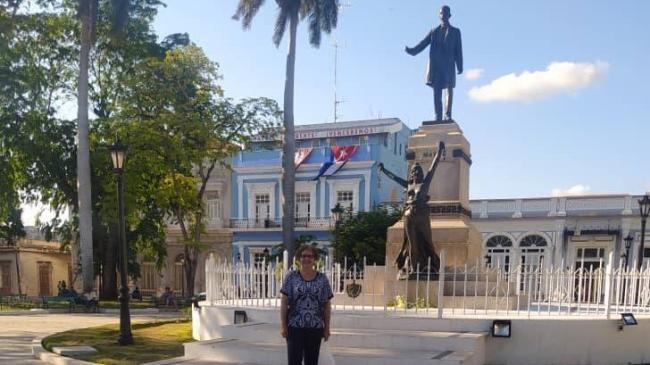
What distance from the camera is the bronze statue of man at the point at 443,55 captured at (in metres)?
11.7

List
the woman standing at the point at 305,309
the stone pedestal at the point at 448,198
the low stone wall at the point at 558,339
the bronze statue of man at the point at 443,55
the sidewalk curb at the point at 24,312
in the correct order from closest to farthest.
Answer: the woman standing at the point at 305,309 → the low stone wall at the point at 558,339 → the stone pedestal at the point at 448,198 → the bronze statue of man at the point at 443,55 → the sidewalk curb at the point at 24,312

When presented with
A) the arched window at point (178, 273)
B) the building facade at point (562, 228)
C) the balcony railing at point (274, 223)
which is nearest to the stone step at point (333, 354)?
the building facade at point (562, 228)

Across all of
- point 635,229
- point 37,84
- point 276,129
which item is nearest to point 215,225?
point 276,129

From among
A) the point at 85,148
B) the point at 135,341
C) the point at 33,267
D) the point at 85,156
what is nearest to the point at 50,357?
the point at 135,341

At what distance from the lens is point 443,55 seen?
11.7 metres

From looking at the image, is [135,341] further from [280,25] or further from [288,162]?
[280,25]

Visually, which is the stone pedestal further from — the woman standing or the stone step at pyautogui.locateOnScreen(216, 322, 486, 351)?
the woman standing

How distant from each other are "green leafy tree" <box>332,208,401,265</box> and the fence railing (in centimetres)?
1341

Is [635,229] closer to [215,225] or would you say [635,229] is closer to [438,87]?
[438,87]

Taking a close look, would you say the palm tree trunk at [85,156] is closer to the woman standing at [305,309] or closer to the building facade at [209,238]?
the building facade at [209,238]

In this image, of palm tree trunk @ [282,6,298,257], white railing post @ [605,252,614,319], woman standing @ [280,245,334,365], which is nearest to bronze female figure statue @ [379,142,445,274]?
white railing post @ [605,252,614,319]

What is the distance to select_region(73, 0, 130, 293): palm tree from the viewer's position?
2044cm

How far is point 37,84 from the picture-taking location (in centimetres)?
2327

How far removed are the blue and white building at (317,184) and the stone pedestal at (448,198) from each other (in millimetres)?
19303
